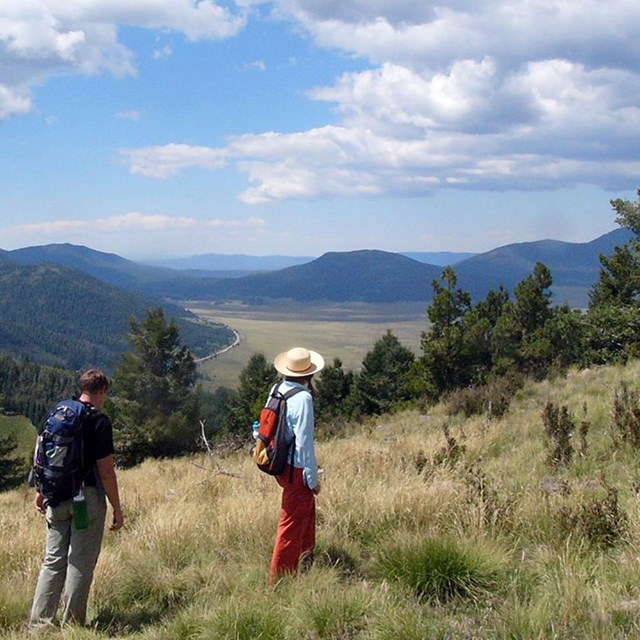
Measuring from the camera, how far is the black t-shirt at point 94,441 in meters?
3.71

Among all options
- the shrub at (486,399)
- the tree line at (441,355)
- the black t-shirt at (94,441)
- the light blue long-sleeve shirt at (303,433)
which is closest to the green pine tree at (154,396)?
the tree line at (441,355)

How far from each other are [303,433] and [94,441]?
1.27m

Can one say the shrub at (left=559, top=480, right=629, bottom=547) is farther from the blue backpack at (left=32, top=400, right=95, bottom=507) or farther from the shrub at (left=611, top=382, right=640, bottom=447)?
the blue backpack at (left=32, top=400, right=95, bottom=507)

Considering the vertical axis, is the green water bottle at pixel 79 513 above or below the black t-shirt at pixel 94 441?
below

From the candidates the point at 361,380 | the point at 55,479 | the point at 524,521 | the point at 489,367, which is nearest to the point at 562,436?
the point at 524,521

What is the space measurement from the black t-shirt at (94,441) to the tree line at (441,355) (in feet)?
43.2

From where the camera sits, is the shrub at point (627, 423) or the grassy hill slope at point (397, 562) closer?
the grassy hill slope at point (397, 562)

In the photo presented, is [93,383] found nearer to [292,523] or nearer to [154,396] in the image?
[292,523]

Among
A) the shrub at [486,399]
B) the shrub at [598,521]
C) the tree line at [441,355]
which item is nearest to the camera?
the shrub at [598,521]

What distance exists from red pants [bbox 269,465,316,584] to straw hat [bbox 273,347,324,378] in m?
0.61

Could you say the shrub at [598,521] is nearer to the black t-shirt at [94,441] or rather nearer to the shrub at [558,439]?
the shrub at [558,439]

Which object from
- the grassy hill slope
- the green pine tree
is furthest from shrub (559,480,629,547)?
the green pine tree

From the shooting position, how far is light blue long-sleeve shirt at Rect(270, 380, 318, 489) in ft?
12.7

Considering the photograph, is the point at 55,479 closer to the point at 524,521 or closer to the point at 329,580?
the point at 329,580
